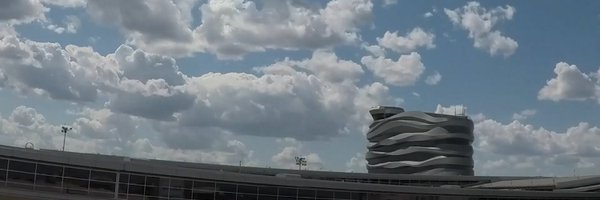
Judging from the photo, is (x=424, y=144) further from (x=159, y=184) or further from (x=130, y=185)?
(x=130, y=185)

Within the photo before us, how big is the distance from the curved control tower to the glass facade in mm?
111950

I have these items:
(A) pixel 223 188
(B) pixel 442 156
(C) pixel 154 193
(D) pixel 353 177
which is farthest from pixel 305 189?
(B) pixel 442 156

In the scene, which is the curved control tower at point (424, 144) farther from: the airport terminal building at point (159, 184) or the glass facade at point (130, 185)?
the glass facade at point (130, 185)

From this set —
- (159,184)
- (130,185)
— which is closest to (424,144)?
(159,184)

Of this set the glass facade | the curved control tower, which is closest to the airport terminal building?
the glass facade

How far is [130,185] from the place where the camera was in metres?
56.1

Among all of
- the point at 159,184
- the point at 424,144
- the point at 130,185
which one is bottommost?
the point at 130,185

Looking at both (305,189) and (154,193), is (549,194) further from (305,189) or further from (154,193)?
(154,193)

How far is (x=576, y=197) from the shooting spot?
8856 centimetres

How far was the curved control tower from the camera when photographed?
6885 inches

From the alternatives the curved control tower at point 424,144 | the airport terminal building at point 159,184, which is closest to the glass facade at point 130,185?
the airport terminal building at point 159,184

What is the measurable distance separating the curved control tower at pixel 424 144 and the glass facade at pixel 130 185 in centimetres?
11195

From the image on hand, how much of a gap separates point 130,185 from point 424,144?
424ft

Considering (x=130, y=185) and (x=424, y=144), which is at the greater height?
(x=424, y=144)
